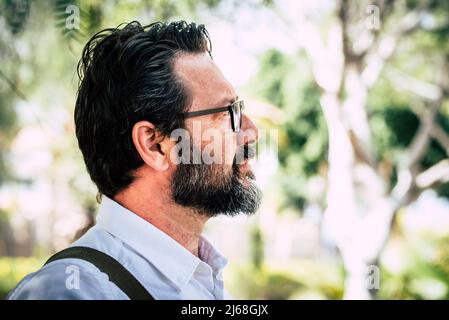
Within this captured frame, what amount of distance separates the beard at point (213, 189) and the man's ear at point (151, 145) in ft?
0.18

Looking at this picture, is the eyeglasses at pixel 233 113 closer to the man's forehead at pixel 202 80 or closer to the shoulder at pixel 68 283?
the man's forehead at pixel 202 80

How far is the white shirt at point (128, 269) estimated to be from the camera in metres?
1.11

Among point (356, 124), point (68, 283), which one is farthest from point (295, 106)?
point (68, 283)

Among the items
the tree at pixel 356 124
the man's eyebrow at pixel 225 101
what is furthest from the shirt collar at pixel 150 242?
the tree at pixel 356 124

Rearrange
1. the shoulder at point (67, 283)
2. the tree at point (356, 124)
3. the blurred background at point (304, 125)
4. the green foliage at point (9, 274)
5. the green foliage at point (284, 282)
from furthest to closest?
the green foliage at point (284, 282) → the green foliage at point (9, 274) → the tree at point (356, 124) → the blurred background at point (304, 125) → the shoulder at point (67, 283)

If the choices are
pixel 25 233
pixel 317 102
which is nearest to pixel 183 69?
pixel 317 102

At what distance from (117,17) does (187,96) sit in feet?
8.22

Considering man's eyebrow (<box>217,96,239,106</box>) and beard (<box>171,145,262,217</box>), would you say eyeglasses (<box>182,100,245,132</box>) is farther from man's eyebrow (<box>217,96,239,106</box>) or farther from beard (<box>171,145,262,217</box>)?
beard (<box>171,145,262,217</box>)

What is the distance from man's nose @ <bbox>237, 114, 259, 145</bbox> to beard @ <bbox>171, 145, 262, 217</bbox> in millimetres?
77
